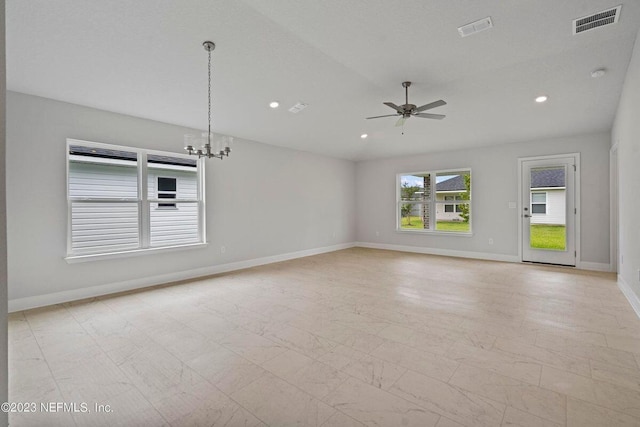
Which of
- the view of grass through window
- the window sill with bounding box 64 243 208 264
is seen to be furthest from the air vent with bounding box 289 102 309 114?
the view of grass through window

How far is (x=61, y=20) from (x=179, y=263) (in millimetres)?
3492

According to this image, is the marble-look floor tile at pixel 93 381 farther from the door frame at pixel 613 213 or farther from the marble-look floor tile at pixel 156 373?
the door frame at pixel 613 213

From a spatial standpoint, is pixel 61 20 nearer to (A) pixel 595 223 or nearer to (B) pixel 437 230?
(B) pixel 437 230

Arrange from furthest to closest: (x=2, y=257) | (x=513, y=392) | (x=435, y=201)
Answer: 1. (x=435, y=201)
2. (x=513, y=392)
3. (x=2, y=257)

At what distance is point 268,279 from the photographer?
16.5ft

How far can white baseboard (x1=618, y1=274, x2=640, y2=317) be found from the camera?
10.6 feet

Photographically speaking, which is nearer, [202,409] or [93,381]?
[202,409]

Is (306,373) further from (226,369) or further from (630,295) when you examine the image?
(630,295)

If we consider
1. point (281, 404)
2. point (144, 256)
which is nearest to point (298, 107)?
point (144, 256)

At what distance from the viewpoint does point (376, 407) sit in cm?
181

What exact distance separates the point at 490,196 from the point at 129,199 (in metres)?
7.11

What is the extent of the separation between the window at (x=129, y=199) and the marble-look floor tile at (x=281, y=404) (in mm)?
3514

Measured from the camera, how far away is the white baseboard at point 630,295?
323 centimetres

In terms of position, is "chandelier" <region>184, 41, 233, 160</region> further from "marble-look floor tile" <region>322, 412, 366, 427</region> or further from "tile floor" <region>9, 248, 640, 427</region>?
"marble-look floor tile" <region>322, 412, 366, 427</region>
